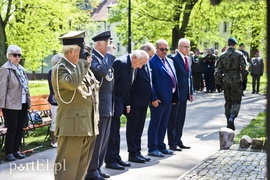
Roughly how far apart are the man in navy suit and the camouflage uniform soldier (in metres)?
2.33

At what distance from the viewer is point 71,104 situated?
581 cm

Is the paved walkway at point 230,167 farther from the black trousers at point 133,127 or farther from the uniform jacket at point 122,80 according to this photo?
the uniform jacket at point 122,80

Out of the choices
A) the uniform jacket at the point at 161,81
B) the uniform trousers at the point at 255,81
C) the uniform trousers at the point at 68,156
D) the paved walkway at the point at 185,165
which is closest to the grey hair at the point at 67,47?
the uniform trousers at the point at 68,156

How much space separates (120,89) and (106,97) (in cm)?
86

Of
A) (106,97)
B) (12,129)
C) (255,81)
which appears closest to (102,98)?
(106,97)

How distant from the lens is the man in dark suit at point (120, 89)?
8039 millimetres

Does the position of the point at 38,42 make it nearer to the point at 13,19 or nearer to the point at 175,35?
the point at 13,19

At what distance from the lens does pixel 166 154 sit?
969cm

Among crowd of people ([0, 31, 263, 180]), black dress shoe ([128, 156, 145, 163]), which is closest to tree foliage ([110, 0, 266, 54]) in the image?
crowd of people ([0, 31, 263, 180])

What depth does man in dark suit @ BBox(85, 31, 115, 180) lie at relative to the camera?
7039mm

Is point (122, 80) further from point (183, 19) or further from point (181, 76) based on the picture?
point (183, 19)

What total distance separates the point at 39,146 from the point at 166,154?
2.48 meters

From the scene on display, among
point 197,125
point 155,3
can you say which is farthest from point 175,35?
point 197,125

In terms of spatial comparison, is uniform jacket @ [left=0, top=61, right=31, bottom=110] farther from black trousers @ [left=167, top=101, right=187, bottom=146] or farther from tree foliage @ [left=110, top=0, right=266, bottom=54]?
tree foliage @ [left=110, top=0, right=266, bottom=54]
